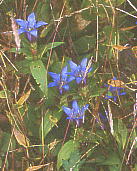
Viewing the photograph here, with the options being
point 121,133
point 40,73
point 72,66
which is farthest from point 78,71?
point 121,133

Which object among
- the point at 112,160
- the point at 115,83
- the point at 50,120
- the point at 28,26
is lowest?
the point at 112,160

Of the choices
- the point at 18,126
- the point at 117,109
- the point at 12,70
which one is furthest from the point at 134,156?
the point at 12,70

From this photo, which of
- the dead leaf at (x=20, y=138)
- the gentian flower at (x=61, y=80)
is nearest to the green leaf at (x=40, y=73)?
the gentian flower at (x=61, y=80)

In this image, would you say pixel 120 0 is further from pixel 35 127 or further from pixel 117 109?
pixel 35 127

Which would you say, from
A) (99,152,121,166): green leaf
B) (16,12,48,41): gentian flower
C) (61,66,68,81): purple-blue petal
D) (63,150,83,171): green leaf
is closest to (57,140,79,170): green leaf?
(63,150,83,171): green leaf

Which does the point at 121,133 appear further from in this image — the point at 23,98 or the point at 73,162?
the point at 23,98

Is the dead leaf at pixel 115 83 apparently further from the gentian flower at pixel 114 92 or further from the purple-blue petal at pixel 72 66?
the purple-blue petal at pixel 72 66
